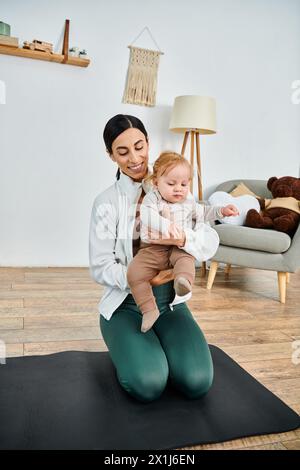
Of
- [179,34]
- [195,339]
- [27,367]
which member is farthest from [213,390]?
[179,34]

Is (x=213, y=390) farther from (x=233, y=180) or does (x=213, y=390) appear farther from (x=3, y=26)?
(x=3, y=26)

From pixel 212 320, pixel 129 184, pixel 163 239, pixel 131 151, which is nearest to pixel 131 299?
pixel 163 239

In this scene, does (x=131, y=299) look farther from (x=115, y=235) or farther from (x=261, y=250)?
(x=261, y=250)

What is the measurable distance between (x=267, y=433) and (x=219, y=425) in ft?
0.49

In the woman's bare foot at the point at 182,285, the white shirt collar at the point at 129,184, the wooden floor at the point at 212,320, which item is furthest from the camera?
the wooden floor at the point at 212,320

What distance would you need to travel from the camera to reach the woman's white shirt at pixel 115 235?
1.56 meters

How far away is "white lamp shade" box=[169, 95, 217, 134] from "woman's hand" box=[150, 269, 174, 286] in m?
1.92

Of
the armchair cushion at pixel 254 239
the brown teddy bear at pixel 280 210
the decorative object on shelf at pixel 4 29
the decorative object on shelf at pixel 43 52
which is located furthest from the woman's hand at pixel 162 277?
the decorative object on shelf at pixel 4 29

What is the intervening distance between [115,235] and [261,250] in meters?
1.52

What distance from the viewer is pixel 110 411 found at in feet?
4.45

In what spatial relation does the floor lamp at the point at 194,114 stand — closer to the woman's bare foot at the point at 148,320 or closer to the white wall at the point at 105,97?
the white wall at the point at 105,97

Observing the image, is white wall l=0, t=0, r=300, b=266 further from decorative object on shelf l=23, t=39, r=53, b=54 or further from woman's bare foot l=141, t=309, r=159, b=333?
woman's bare foot l=141, t=309, r=159, b=333

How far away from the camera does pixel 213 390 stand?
1.53m

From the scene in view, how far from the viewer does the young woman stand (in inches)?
55.6
